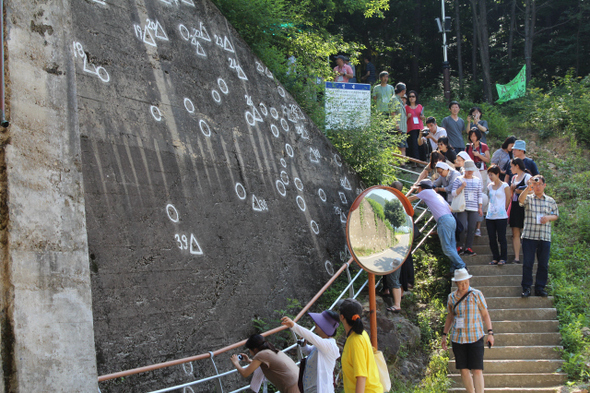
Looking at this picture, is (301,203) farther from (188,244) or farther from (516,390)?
(516,390)

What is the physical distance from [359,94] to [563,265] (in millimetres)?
5131

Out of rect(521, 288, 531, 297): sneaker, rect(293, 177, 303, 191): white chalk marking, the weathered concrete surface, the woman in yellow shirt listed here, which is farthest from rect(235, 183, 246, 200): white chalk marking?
rect(521, 288, 531, 297): sneaker

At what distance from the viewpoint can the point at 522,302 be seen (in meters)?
8.58

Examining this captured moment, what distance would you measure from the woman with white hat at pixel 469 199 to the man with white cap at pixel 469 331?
3.00 m

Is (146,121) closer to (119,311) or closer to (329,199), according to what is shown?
(119,311)

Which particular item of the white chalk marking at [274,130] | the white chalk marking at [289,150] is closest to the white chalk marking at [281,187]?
the white chalk marking at [289,150]

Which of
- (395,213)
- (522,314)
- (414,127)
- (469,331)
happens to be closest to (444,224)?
(522,314)

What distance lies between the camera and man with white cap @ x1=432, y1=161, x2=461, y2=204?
9.68 meters

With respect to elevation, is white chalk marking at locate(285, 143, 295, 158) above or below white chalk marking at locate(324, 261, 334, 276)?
above

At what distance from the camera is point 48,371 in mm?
3391

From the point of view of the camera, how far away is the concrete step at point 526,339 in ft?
26.2

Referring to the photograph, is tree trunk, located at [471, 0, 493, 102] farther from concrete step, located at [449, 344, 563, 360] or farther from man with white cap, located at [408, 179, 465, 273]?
concrete step, located at [449, 344, 563, 360]

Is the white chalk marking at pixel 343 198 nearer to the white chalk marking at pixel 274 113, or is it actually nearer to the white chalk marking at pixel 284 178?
the white chalk marking at pixel 284 178

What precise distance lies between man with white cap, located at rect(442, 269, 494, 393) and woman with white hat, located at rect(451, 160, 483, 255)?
9.86 feet
